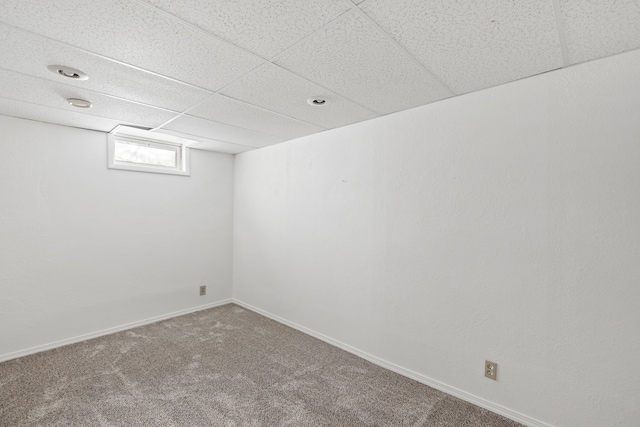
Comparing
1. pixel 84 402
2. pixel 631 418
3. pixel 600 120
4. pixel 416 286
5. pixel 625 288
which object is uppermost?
pixel 600 120

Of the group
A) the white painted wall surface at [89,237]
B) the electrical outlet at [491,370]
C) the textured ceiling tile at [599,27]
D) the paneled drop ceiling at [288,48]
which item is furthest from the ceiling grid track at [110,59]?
the electrical outlet at [491,370]

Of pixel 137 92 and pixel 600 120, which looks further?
pixel 137 92

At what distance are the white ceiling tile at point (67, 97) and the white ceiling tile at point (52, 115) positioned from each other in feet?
0.38

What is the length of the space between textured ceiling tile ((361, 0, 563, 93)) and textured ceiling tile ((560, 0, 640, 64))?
6cm

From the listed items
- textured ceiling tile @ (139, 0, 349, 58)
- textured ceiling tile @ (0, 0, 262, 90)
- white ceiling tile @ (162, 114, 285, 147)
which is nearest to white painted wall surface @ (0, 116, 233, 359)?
white ceiling tile @ (162, 114, 285, 147)

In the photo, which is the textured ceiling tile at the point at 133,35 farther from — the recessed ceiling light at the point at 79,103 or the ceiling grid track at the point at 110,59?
the recessed ceiling light at the point at 79,103

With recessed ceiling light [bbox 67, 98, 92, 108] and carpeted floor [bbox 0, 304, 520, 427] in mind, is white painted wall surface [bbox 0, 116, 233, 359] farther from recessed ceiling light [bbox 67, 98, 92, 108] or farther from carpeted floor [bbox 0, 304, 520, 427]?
recessed ceiling light [bbox 67, 98, 92, 108]

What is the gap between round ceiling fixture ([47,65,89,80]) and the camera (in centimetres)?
169

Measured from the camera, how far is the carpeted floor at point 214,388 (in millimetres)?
1927

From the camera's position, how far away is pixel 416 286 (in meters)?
2.38

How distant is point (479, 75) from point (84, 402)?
3.38 metres

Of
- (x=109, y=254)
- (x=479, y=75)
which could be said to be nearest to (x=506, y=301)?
(x=479, y=75)

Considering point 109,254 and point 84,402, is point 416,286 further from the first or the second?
point 109,254

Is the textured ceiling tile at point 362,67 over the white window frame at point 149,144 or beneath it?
over
